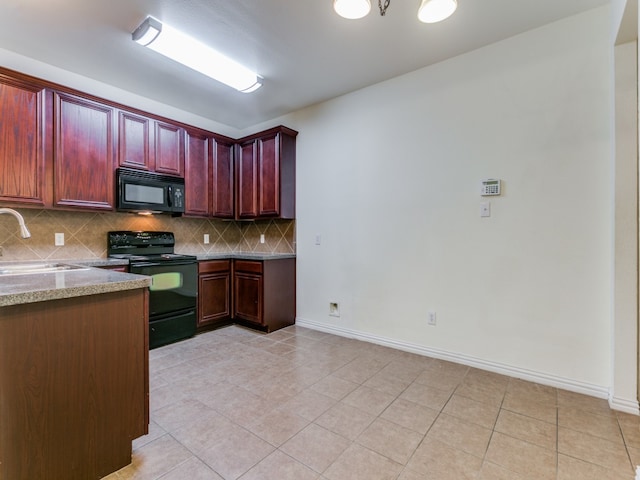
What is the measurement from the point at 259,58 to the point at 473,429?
10.2 ft

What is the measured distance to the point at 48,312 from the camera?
1.21m

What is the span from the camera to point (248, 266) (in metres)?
3.57

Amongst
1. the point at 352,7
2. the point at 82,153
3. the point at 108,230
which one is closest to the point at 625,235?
the point at 352,7

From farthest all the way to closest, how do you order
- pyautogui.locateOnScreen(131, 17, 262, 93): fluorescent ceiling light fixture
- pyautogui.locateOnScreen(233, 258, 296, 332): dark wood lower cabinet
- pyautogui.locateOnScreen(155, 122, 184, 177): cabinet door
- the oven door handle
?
pyautogui.locateOnScreen(233, 258, 296, 332): dark wood lower cabinet, pyautogui.locateOnScreen(155, 122, 184, 177): cabinet door, the oven door handle, pyautogui.locateOnScreen(131, 17, 262, 93): fluorescent ceiling light fixture

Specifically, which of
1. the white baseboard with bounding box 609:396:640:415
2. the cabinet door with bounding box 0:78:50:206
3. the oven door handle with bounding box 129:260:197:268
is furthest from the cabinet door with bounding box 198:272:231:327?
the white baseboard with bounding box 609:396:640:415

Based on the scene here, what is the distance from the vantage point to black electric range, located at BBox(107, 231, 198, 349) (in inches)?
117

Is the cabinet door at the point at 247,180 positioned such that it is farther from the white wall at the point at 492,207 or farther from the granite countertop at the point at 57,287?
the granite countertop at the point at 57,287

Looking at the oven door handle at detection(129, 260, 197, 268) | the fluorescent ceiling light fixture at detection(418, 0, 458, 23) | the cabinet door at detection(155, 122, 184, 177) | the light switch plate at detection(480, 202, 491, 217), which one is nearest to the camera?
the fluorescent ceiling light fixture at detection(418, 0, 458, 23)

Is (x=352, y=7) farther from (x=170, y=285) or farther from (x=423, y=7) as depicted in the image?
(x=170, y=285)

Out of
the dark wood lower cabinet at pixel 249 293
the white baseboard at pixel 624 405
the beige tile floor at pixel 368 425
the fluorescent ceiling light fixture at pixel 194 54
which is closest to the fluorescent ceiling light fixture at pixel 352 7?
the fluorescent ceiling light fixture at pixel 194 54

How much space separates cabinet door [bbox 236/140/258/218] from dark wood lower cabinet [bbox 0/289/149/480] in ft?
8.02

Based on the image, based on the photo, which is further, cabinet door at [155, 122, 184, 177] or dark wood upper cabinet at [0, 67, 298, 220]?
cabinet door at [155, 122, 184, 177]

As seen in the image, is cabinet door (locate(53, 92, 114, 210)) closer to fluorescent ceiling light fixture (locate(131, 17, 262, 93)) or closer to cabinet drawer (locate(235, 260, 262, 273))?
fluorescent ceiling light fixture (locate(131, 17, 262, 93))

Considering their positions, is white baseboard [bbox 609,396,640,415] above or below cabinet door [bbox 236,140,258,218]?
below
